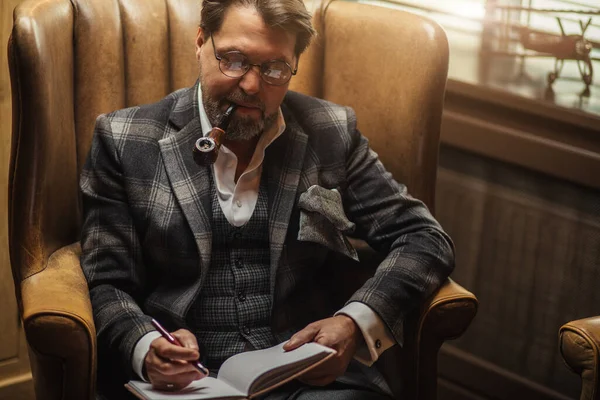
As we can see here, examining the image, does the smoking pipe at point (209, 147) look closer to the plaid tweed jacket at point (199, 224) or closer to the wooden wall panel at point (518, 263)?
the plaid tweed jacket at point (199, 224)

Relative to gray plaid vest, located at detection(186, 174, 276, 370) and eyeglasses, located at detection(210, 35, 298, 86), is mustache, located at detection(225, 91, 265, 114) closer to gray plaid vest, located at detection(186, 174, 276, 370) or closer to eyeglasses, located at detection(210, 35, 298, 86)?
eyeglasses, located at detection(210, 35, 298, 86)

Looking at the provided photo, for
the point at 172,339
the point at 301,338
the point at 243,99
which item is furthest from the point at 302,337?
the point at 243,99

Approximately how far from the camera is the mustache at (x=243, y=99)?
1.67m

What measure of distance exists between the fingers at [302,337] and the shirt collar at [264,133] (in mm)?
390

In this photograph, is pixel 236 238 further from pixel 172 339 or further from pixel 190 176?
pixel 172 339

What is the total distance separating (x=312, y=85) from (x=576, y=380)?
107cm

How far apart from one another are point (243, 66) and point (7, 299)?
106cm

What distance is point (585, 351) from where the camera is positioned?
1.51 meters

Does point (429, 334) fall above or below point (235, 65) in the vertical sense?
below

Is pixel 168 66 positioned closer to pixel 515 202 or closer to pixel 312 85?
pixel 312 85

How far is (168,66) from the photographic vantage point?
1.96m

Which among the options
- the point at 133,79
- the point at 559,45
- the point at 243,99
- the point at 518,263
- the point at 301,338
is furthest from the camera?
the point at 518,263

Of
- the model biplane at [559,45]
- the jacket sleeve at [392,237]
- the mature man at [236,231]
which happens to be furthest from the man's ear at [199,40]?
the model biplane at [559,45]

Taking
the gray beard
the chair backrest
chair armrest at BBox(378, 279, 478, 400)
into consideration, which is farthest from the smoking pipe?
chair armrest at BBox(378, 279, 478, 400)
